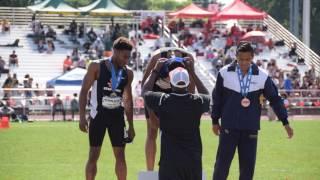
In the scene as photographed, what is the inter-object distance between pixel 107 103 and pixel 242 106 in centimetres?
181

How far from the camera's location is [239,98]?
1105 centimetres

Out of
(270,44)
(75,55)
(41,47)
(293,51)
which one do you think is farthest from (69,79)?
(293,51)

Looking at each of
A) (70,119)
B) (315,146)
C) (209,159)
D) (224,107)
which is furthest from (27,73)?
(224,107)

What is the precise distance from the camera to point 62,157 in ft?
60.3

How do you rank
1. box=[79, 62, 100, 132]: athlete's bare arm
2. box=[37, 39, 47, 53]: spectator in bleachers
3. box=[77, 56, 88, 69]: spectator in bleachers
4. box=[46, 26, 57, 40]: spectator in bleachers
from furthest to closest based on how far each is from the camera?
1. box=[46, 26, 57, 40]: spectator in bleachers
2. box=[37, 39, 47, 53]: spectator in bleachers
3. box=[77, 56, 88, 69]: spectator in bleachers
4. box=[79, 62, 100, 132]: athlete's bare arm

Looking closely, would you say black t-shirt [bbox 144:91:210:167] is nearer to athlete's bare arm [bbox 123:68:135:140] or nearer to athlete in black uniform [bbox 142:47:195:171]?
athlete in black uniform [bbox 142:47:195:171]

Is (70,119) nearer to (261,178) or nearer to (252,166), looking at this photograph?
(261,178)

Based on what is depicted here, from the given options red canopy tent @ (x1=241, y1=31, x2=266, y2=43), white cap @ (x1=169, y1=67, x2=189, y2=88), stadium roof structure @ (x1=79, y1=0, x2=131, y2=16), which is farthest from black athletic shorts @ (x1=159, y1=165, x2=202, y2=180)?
stadium roof structure @ (x1=79, y1=0, x2=131, y2=16)

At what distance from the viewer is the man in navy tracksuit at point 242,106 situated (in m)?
11.1

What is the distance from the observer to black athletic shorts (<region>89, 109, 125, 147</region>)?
1167 centimetres

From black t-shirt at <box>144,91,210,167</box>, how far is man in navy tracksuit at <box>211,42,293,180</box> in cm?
172

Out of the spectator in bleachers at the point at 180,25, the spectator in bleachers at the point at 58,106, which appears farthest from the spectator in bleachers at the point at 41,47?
the spectator in bleachers at the point at 58,106

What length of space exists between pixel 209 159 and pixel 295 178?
3.84 m

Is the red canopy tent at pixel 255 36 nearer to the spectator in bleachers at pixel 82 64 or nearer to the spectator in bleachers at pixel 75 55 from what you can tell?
the spectator in bleachers at pixel 75 55
